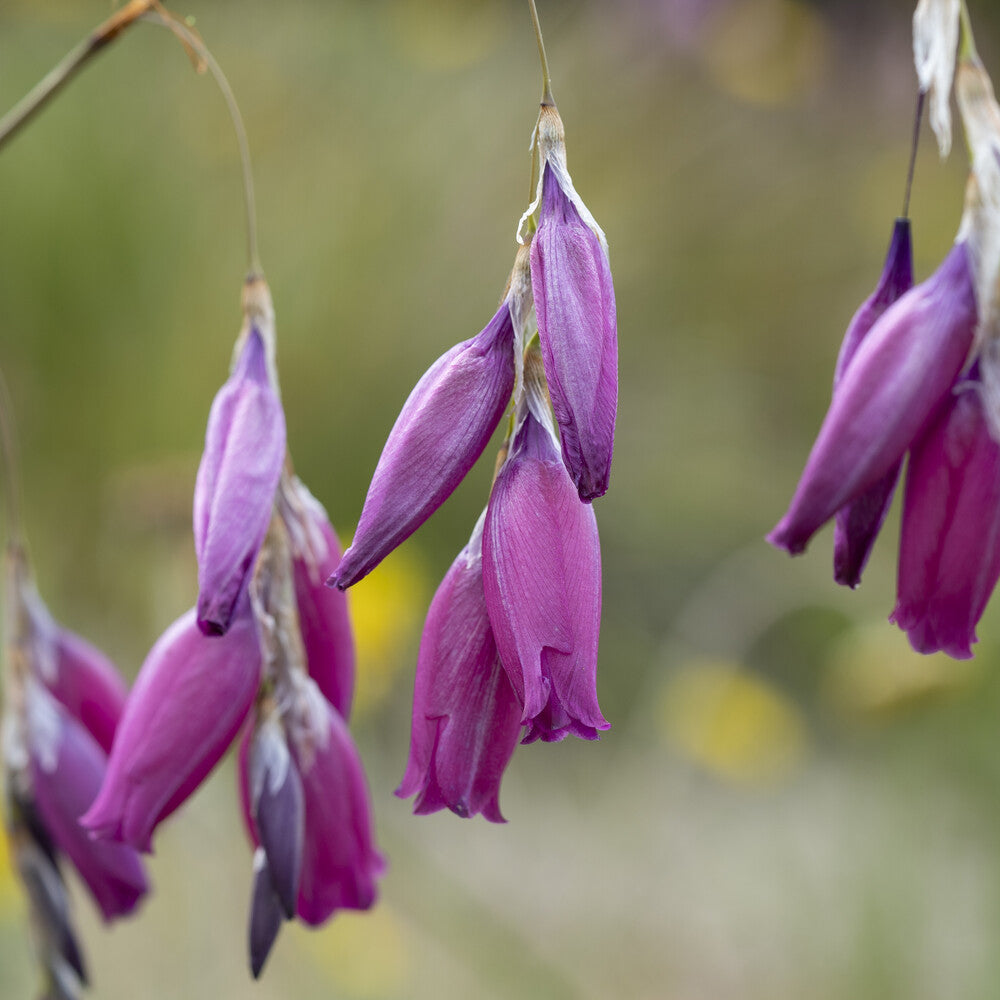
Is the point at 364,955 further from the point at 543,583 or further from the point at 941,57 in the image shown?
the point at 941,57

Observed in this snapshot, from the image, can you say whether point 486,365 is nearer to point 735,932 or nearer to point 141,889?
point 141,889

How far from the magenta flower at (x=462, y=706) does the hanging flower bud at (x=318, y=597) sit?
12cm

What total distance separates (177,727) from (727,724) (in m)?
1.96

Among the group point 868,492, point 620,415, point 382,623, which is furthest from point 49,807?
point 620,415

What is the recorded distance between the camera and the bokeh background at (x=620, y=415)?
2.27 m

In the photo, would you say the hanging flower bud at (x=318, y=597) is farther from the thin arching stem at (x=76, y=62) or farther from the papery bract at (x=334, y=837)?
the thin arching stem at (x=76, y=62)

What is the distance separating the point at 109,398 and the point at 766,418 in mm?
1971

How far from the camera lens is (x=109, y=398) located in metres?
3.20

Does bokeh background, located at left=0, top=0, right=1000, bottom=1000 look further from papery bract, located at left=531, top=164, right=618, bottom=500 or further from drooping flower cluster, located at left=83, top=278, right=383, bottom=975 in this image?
papery bract, located at left=531, top=164, right=618, bottom=500

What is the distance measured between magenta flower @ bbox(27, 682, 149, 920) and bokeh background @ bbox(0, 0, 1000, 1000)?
1.14 metres

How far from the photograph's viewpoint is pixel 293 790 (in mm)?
681

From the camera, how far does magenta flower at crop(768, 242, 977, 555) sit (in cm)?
53

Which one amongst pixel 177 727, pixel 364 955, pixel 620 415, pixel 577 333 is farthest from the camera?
pixel 620 415

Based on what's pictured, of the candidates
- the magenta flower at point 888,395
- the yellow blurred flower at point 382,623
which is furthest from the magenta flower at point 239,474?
the yellow blurred flower at point 382,623
